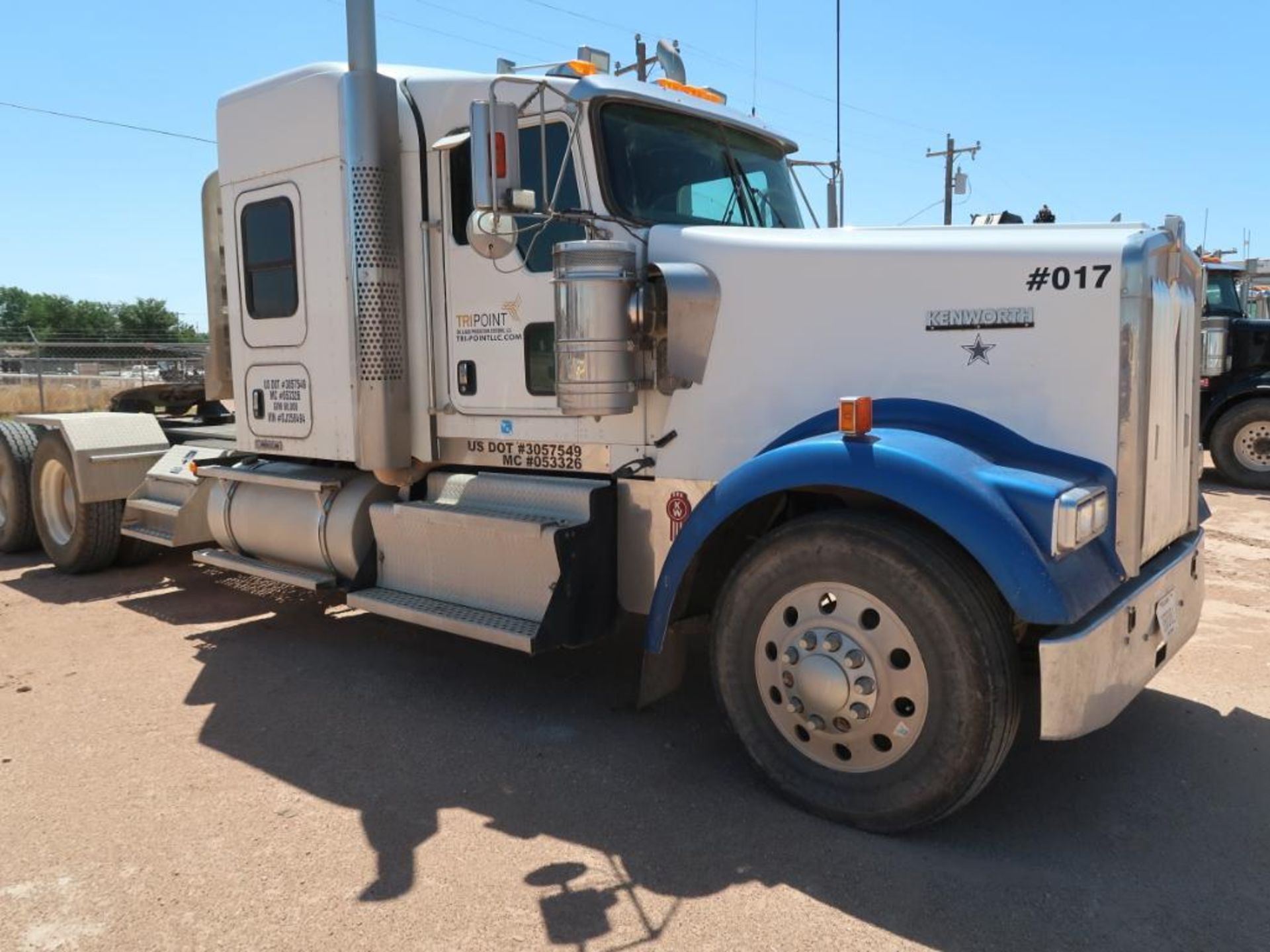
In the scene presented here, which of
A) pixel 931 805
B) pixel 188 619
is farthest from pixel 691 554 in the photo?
pixel 188 619

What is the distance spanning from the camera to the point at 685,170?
15.3ft

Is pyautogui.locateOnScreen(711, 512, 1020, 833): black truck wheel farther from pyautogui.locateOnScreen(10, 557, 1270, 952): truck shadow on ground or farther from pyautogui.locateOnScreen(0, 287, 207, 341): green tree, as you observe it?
pyautogui.locateOnScreen(0, 287, 207, 341): green tree

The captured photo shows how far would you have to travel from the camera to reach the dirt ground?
9.77 ft

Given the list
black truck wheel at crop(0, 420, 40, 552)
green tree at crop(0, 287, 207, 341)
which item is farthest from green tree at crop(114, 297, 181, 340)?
black truck wheel at crop(0, 420, 40, 552)

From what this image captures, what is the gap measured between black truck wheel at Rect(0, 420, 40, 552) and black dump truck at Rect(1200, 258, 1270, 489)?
39.9 ft

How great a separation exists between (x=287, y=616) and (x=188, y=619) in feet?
2.08

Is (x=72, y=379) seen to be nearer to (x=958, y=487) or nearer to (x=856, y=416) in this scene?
(x=856, y=416)

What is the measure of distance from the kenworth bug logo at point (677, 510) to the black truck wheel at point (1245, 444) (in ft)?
34.2

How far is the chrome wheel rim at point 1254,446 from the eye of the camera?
12.0m

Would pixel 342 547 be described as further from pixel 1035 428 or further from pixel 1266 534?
pixel 1266 534

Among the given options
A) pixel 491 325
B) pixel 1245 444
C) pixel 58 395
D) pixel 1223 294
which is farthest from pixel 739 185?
pixel 58 395

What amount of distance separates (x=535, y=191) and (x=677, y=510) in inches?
63.1

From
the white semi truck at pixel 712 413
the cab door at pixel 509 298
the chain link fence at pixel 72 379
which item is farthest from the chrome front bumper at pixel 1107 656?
the chain link fence at pixel 72 379

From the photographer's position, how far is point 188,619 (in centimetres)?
657
